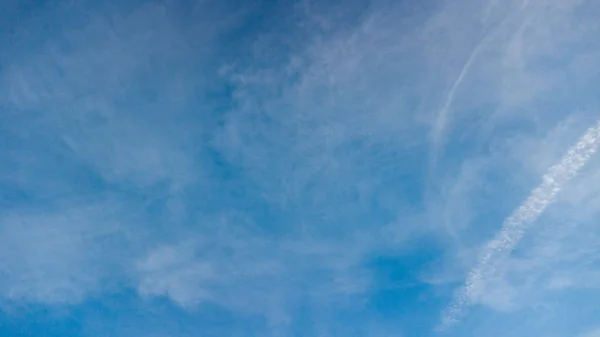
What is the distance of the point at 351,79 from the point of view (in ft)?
47.4

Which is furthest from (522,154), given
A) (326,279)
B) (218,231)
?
(218,231)

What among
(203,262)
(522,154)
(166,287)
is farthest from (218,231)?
(522,154)

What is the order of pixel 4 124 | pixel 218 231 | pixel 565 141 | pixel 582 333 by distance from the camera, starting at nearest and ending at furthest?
pixel 4 124 → pixel 565 141 → pixel 218 231 → pixel 582 333

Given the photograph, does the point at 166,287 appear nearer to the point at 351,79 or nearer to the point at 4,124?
the point at 4,124

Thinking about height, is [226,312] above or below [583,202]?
below

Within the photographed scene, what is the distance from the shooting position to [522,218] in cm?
2122

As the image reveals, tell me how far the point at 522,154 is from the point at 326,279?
1150cm

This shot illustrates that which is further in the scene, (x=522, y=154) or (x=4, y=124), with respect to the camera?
(x=522, y=154)

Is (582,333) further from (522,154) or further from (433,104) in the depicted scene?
(433,104)

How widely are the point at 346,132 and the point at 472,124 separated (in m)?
4.97

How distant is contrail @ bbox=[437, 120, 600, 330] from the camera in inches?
729

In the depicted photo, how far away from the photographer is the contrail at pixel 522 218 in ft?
60.7

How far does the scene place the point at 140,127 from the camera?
15.1 m

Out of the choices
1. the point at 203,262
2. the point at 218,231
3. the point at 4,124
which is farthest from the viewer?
the point at 203,262
